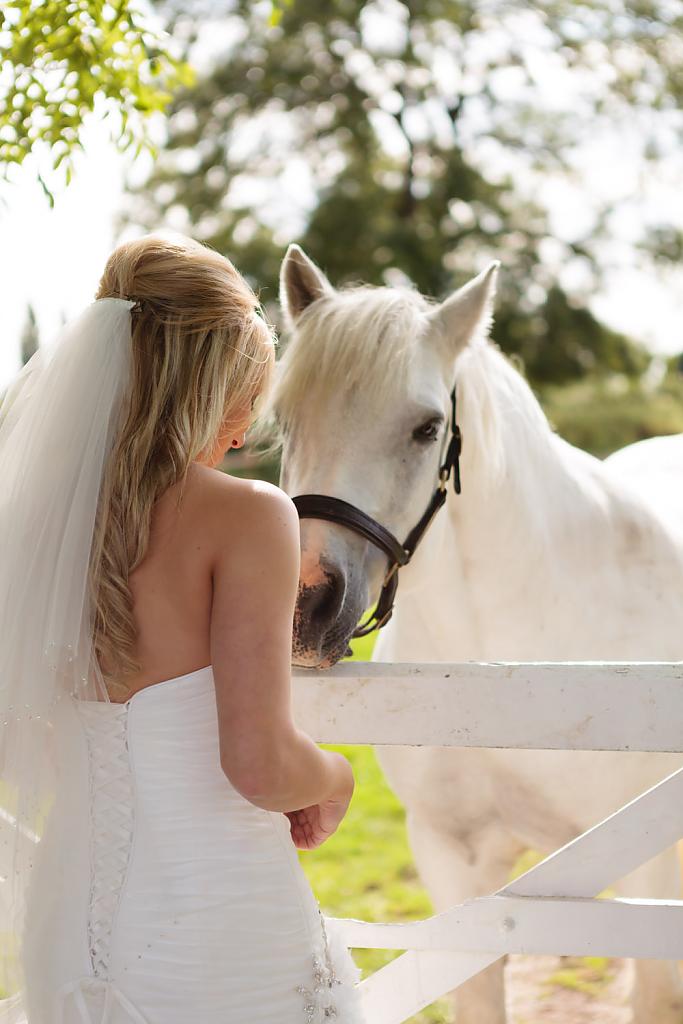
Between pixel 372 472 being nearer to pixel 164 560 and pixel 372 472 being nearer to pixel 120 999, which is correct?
pixel 164 560

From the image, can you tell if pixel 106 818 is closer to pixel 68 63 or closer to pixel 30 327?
pixel 68 63

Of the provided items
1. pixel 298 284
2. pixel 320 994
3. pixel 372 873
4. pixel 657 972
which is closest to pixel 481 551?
pixel 298 284

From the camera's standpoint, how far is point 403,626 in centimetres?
288

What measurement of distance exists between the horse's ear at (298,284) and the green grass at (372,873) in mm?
1881

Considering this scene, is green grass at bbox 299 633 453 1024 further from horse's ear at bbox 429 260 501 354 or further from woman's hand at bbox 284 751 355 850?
woman's hand at bbox 284 751 355 850

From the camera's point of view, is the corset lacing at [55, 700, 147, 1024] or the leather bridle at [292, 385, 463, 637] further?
the leather bridle at [292, 385, 463, 637]

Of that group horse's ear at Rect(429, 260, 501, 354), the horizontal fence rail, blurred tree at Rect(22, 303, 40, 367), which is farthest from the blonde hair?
horse's ear at Rect(429, 260, 501, 354)

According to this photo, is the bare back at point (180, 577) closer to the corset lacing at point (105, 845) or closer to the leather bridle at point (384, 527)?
the corset lacing at point (105, 845)

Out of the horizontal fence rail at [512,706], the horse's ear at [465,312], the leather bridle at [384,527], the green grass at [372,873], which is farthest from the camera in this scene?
the green grass at [372,873]

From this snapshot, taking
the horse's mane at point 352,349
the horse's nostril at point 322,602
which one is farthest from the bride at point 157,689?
the horse's mane at point 352,349

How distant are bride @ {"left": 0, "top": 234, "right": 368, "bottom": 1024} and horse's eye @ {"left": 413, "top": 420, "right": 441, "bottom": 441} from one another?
3.27 ft

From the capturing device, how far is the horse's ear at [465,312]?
2.56 m

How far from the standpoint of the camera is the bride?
126 centimetres

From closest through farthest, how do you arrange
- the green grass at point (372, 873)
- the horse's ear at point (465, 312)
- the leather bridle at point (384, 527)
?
the leather bridle at point (384, 527), the horse's ear at point (465, 312), the green grass at point (372, 873)
